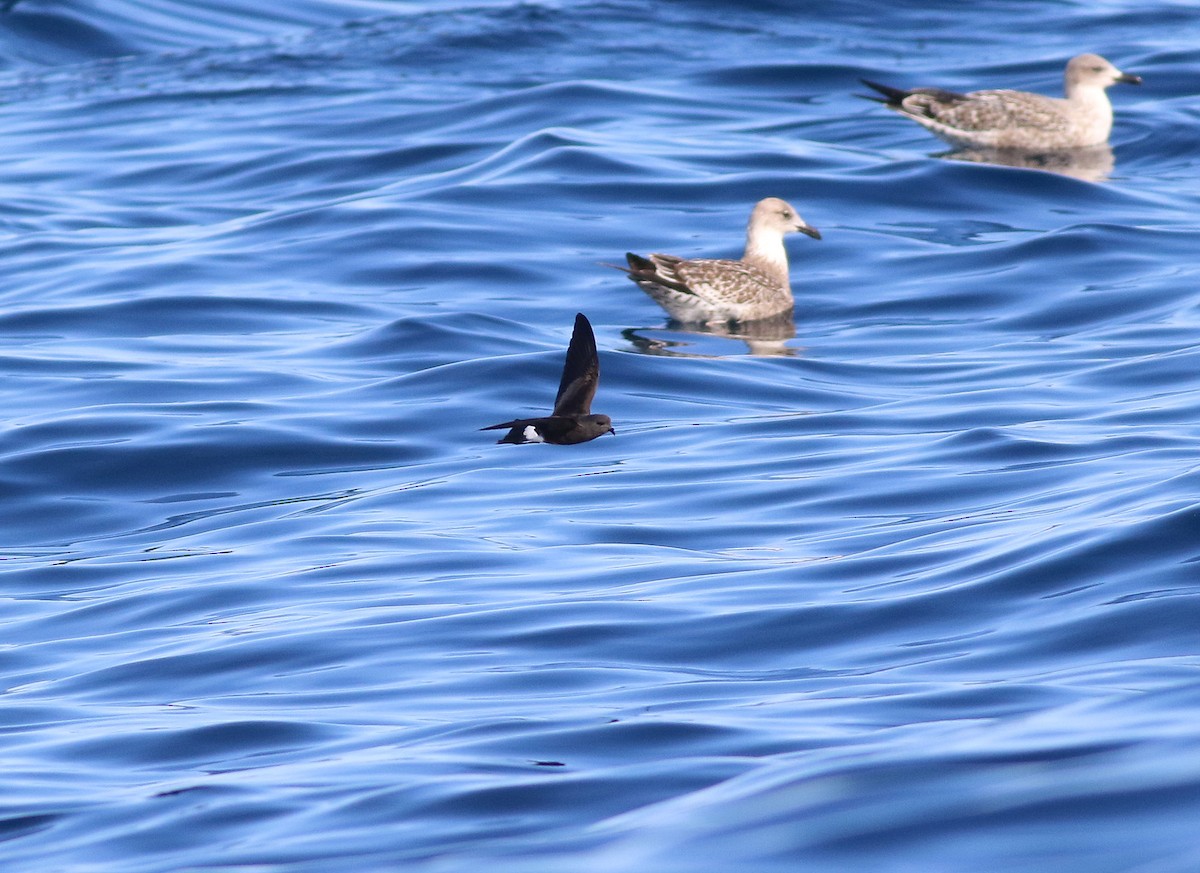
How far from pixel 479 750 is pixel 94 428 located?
5.45m

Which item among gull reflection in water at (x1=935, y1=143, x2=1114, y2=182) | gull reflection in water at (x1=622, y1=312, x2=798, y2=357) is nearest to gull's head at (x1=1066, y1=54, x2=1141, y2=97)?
gull reflection in water at (x1=935, y1=143, x2=1114, y2=182)

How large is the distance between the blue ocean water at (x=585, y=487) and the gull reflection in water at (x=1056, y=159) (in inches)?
4.8

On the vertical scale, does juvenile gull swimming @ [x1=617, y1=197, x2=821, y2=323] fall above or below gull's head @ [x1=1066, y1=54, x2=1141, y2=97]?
below

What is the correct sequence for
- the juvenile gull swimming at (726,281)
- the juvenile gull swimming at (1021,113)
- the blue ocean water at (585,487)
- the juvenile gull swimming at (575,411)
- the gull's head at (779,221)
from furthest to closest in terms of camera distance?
the juvenile gull swimming at (1021,113) → the gull's head at (779,221) → the juvenile gull swimming at (726,281) → the juvenile gull swimming at (575,411) → the blue ocean water at (585,487)

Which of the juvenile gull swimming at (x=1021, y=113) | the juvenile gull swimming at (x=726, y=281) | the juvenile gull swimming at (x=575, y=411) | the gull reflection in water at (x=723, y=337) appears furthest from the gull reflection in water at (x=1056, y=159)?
the juvenile gull swimming at (x=575, y=411)

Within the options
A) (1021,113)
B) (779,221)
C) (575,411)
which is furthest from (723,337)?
(1021,113)

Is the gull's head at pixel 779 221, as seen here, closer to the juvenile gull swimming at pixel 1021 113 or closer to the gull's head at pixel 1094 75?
the juvenile gull swimming at pixel 1021 113

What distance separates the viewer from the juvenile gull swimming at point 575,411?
878cm

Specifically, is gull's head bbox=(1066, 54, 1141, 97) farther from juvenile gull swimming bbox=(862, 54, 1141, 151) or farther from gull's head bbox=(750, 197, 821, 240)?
gull's head bbox=(750, 197, 821, 240)

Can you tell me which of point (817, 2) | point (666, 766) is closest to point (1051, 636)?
point (666, 766)

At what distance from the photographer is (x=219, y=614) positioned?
668 cm

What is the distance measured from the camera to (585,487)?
333 inches

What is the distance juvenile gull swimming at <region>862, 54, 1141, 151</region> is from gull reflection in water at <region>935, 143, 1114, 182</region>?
2.6 inches

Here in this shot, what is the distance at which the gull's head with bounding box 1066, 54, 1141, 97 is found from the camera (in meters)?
17.5
